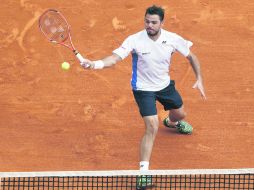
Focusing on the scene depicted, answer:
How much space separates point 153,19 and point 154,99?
1.01m

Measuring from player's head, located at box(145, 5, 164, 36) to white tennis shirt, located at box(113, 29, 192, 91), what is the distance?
0.17 m

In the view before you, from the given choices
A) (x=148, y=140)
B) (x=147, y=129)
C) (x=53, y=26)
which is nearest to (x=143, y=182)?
(x=148, y=140)

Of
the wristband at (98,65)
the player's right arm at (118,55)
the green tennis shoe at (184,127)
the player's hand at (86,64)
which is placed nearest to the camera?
the player's hand at (86,64)

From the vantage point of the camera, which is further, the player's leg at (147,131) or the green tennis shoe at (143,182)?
the player's leg at (147,131)

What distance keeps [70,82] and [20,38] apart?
1.31m

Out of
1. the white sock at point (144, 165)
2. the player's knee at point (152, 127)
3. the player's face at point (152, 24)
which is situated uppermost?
the player's face at point (152, 24)

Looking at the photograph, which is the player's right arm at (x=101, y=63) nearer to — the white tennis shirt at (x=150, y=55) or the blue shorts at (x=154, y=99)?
the white tennis shirt at (x=150, y=55)

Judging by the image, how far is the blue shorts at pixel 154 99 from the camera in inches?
459

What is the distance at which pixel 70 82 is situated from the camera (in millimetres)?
14008

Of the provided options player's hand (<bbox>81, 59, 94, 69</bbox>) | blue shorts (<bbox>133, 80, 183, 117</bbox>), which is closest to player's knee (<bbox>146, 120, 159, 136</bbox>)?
blue shorts (<bbox>133, 80, 183, 117</bbox>)

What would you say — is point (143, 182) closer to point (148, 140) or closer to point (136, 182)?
point (136, 182)

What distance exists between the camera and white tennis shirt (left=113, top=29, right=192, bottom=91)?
37.9ft

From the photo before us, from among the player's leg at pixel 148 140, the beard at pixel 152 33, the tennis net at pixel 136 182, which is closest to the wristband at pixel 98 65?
the beard at pixel 152 33

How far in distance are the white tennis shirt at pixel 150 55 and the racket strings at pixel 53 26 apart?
0.79m
